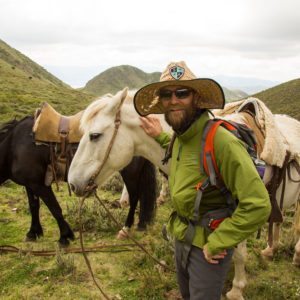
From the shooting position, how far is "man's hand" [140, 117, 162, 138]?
2771 mm

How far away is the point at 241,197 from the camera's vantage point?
5.26ft

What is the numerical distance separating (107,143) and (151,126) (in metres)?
0.41

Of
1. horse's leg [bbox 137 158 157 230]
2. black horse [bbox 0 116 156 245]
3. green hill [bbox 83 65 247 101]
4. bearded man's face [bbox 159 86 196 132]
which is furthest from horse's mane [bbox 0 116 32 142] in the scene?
green hill [bbox 83 65 247 101]

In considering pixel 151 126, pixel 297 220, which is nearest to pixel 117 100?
pixel 151 126

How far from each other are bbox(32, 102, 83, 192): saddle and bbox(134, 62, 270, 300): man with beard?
2.53 m

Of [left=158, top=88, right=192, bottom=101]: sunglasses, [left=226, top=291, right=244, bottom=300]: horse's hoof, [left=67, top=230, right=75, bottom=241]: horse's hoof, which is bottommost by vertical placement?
[left=67, top=230, right=75, bottom=241]: horse's hoof

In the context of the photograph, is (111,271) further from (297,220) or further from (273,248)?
(297,220)

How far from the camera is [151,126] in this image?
2787 mm

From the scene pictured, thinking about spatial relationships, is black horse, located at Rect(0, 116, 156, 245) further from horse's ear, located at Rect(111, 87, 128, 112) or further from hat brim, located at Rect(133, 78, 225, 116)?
hat brim, located at Rect(133, 78, 225, 116)

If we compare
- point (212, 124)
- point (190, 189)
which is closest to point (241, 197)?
point (190, 189)

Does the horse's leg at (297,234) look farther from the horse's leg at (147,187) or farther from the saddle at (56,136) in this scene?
the saddle at (56,136)

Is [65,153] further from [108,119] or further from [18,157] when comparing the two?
[108,119]

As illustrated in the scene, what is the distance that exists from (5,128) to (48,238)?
1788mm

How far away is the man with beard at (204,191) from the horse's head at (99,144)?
0.80 metres
